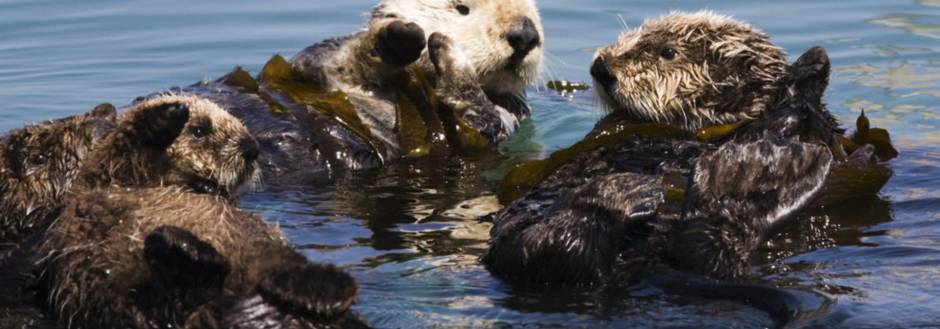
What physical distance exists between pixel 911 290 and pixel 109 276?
242cm

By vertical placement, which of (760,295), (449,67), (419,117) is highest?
(449,67)

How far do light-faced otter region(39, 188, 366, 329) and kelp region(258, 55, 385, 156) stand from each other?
8.40ft

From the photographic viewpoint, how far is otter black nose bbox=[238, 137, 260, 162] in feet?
18.1

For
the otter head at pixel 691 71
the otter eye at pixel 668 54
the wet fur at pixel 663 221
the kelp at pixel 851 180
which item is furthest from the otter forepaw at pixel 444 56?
the wet fur at pixel 663 221

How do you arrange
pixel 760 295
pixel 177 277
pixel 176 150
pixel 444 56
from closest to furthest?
pixel 177 277 < pixel 760 295 < pixel 176 150 < pixel 444 56

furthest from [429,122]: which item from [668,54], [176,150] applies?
[176,150]

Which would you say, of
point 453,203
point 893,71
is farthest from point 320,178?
point 893,71

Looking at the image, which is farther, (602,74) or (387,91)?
(387,91)

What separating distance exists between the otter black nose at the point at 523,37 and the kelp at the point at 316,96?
2.74 ft

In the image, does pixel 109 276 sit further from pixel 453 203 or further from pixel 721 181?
pixel 453 203

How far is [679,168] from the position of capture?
215 inches

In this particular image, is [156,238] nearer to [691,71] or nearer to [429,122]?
[691,71]

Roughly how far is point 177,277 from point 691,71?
110 inches

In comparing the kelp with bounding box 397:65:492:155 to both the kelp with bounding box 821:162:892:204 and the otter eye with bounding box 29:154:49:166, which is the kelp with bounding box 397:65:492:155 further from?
the otter eye with bounding box 29:154:49:166
